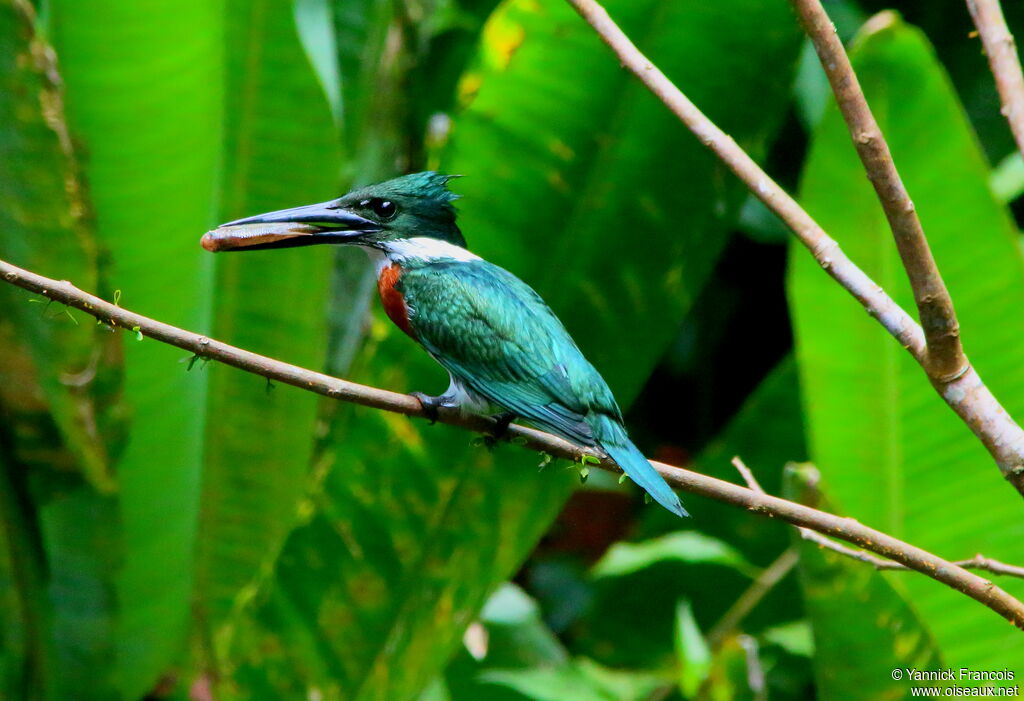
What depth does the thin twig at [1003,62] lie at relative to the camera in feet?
5.55

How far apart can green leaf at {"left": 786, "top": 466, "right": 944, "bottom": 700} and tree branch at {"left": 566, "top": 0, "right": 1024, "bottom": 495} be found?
44 centimetres

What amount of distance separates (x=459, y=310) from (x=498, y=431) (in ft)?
0.78

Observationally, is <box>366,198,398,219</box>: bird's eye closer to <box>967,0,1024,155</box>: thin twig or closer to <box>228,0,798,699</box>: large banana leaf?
<box>228,0,798,699</box>: large banana leaf

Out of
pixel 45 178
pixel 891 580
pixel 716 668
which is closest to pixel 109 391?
pixel 45 178

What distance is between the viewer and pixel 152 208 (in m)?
2.54

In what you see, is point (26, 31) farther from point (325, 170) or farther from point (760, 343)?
point (760, 343)

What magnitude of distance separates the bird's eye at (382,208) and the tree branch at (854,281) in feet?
2.35

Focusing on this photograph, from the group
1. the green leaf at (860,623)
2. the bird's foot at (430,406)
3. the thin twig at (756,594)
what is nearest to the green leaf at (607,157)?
the bird's foot at (430,406)

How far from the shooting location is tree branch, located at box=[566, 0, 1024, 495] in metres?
1.55

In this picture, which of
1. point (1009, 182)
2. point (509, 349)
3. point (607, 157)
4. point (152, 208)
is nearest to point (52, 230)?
point (152, 208)

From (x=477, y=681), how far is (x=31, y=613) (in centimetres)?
102

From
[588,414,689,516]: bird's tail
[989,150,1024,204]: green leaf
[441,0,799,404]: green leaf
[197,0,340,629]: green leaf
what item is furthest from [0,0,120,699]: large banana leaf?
[989,150,1024,204]: green leaf

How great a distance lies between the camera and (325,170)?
9.18 ft

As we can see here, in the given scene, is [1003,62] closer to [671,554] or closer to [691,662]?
[691,662]
